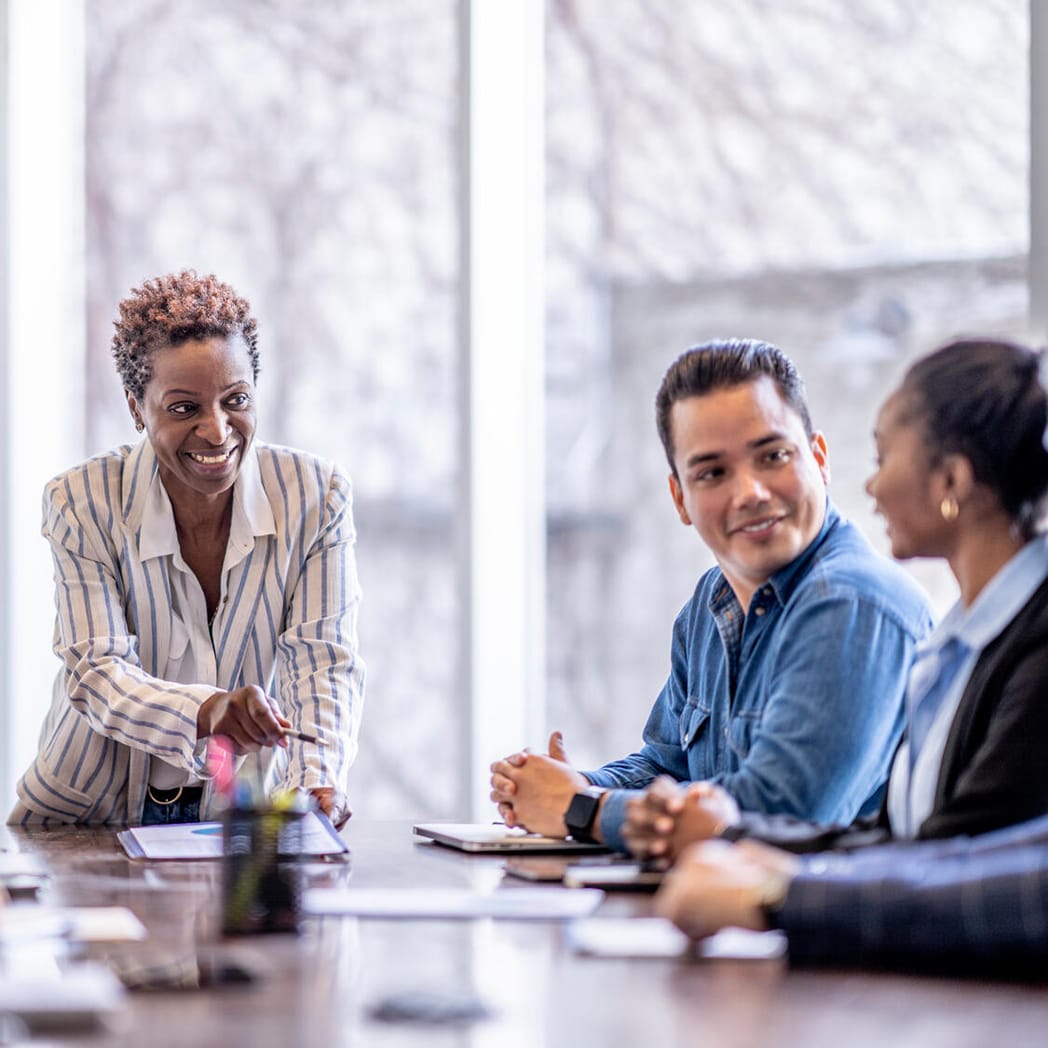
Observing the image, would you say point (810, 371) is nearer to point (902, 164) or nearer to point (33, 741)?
point (902, 164)

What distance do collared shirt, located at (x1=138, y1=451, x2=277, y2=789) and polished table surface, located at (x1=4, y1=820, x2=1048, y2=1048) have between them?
92 centimetres

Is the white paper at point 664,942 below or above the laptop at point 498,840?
above

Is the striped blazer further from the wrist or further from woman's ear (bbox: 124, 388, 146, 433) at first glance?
the wrist

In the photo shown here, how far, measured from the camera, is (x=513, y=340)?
146 inches

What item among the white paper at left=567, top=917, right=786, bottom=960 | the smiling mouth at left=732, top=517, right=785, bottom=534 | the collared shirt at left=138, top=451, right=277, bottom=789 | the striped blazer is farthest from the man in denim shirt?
the collared shirt at left=138, top=451, right=277, bottom=789

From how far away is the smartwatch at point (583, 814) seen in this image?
205 centimetres

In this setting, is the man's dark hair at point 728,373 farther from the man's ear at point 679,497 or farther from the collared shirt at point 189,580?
the collared shirt at point 189,580

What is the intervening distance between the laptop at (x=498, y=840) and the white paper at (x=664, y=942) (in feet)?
1.76

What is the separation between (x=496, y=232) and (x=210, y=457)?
4.41ft

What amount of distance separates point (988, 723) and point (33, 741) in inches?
129

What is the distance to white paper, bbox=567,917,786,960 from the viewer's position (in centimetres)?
143

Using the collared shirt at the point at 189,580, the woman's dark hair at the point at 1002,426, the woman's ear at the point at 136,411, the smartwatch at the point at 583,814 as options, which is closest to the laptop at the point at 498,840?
the smartwatch at the point at 583,814

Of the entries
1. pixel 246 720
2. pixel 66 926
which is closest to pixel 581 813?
Answer: pixel 246 720

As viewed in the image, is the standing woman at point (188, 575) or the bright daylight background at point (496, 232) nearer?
the standing woman at point (188, 575)
